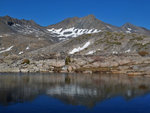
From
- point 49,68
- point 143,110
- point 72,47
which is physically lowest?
point 143,110

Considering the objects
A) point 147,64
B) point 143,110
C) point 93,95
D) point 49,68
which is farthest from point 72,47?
point 143,110

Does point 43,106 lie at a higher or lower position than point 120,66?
lower

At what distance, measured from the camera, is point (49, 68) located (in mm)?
97812

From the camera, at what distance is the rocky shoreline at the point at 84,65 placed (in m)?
93.6

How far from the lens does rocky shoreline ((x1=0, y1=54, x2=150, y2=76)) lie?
9362 centimetres

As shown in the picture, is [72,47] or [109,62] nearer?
[109,62]

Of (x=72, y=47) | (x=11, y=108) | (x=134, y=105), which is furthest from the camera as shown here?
(x=72, y=47)

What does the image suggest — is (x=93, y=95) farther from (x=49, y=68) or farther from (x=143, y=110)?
(x=49, y=68)

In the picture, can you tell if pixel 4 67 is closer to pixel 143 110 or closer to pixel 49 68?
pixel 49 68

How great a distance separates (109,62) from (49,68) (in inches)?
1051

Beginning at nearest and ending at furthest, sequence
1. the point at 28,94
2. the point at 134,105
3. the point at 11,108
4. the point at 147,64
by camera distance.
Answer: the point at 11,108, the point at 134,105, the point at 28,94, the point at 147,64

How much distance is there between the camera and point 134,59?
98.9 metres

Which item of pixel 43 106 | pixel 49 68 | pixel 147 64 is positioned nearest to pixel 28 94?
pixel 43 106

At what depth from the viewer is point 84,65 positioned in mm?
99312
